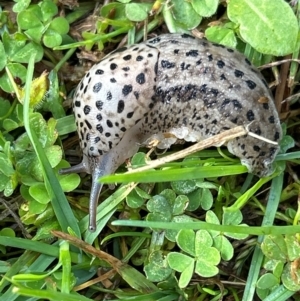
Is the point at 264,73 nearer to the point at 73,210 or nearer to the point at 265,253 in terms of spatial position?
the point at 265,253

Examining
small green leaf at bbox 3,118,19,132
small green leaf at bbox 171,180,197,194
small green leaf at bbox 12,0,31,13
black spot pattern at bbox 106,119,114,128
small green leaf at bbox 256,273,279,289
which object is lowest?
small green leaf at bbox 256,273,279,289

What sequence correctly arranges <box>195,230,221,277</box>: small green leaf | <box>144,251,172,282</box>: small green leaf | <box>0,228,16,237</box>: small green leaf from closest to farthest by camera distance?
<box>195,230,221,277</box>: small green leaf → <box>144,251,172,282</box>: small green leaf → <box>0,228,16,237</box>: small green leaf

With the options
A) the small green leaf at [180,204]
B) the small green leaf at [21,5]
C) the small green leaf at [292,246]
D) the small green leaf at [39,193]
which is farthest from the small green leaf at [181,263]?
the small green leaf at [21,5]

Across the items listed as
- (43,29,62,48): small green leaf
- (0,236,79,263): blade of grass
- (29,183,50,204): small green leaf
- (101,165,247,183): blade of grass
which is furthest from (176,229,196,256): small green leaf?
(43,29,62,48): small green leaf

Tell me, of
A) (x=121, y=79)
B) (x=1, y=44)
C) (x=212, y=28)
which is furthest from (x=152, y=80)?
(x=1, y=44)

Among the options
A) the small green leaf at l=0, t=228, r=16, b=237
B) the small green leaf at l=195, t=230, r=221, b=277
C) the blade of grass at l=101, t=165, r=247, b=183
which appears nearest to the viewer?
the blade of grass at l=101, t=165, r=247, b=183

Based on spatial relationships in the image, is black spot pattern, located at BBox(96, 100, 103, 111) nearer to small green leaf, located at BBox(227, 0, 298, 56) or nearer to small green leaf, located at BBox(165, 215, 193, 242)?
small green leaf, located at BBox(165, 215, 193, 242)

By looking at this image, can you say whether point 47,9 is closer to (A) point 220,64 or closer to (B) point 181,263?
(A) point 220,64

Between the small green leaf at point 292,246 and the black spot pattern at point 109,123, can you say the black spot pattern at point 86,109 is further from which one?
the small green leaf at point 292,246
